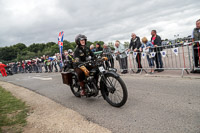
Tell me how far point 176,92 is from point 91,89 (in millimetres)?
2543

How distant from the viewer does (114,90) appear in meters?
3.95

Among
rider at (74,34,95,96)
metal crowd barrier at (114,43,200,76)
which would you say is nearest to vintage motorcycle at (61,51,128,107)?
rider at (74,34,95,96)

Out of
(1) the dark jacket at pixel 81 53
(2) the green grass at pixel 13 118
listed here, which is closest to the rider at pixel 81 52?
(1) the dark jacket at pixel 81 53

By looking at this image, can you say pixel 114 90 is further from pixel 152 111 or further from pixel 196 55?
pixel 196 55

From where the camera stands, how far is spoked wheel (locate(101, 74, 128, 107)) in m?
3.67

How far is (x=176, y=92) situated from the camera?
462 centimetres

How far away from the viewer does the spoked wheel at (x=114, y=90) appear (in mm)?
3668

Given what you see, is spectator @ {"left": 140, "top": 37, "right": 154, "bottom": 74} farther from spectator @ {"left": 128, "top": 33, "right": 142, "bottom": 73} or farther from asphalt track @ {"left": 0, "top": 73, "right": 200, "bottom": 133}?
asphalt track @ {"left": 0, "top": 73, "right": 200, "bottom": 133}

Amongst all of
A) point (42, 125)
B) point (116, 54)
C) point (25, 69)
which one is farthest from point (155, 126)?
point (25, 69)

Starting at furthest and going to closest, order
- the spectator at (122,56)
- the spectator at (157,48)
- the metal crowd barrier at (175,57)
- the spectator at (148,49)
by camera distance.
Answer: the spectator at (122,56), the spectator at (148,49), the spectator at (157,48), the metal crowd barrier at (175,57)

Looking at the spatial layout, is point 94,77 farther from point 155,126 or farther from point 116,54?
point 116,54

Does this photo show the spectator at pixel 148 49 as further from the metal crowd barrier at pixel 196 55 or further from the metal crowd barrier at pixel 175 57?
the metal crowd barrier at pixel 196 55

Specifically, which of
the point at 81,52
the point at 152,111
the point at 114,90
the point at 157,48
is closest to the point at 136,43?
the point at 157,48

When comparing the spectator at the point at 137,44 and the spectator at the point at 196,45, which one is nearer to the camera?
the spectator at the point at 196,45
